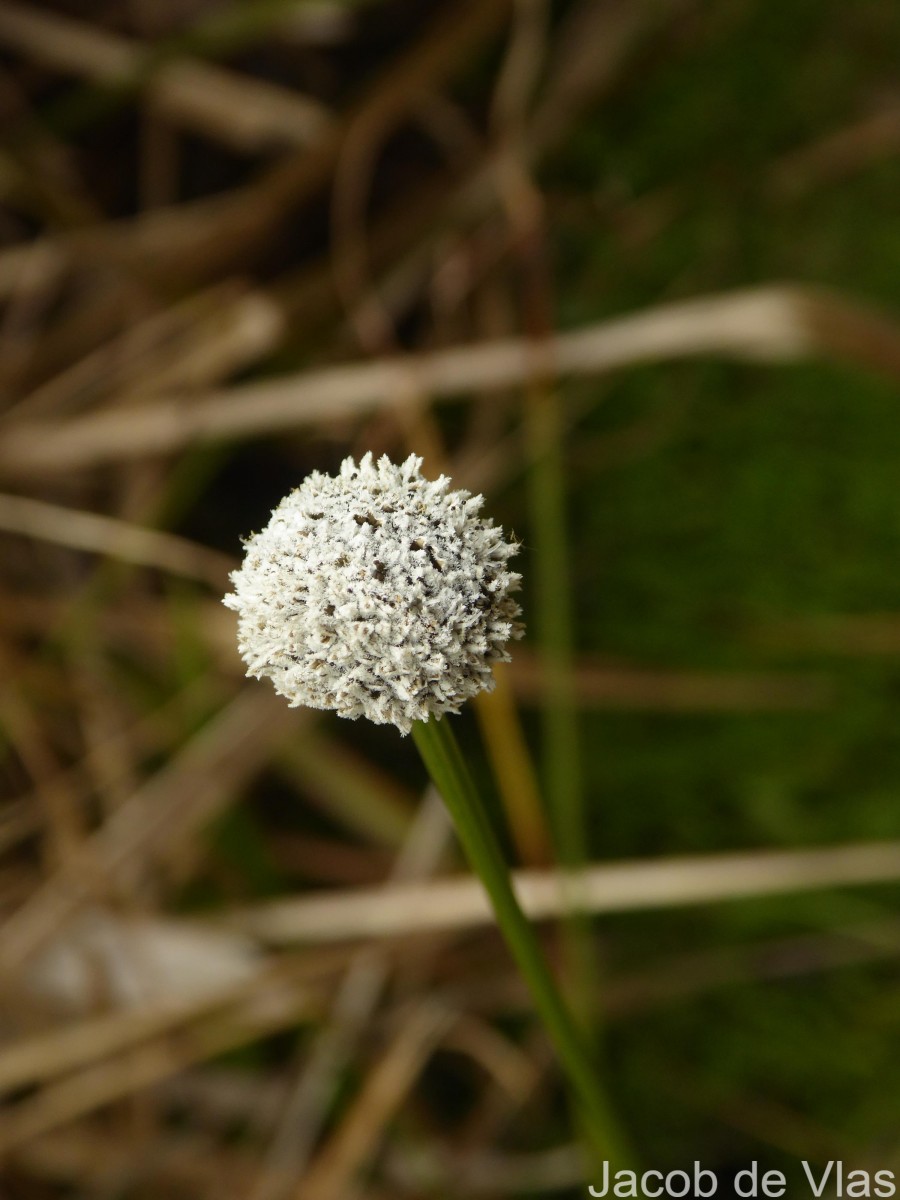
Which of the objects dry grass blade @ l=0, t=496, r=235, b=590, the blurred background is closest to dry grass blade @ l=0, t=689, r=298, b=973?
the blurred background

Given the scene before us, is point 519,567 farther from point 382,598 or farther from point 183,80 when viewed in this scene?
point 382,598

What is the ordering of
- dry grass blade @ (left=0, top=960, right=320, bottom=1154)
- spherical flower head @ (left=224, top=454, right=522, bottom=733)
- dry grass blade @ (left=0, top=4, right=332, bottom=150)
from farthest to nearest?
dry grass blade @ (left=0, top=4, right=332, bottom=150)
dry grass blade @ (left=0, top=960, right=320, bottom=1154)
spherical flower head @ (left=224, top=454, right=522, bottom=733)

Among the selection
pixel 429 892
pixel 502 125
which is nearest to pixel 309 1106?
pixel 429 892

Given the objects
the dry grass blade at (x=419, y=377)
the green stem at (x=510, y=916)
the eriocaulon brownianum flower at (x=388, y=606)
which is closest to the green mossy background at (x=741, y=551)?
the dry grass blade at (x=419, y=377)

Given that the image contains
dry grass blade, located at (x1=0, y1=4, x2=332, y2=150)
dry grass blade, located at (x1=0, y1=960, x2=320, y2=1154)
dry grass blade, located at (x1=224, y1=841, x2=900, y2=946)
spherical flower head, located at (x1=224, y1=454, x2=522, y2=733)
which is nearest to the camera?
spherical flower head, located at (x1=224, y1=454, x2=522, y2=733)

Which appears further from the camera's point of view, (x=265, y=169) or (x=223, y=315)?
(x=265, y=169)

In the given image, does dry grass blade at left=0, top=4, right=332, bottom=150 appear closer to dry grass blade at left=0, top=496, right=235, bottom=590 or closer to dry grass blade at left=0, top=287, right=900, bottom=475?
dry grass blade at left=0, top=287, right=900, bottom=475

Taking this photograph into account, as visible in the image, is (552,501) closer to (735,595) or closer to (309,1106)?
(735,595)

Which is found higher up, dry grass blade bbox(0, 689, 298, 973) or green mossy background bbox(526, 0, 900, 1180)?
green mossy background bbox(526, 0, 900, 1180)
